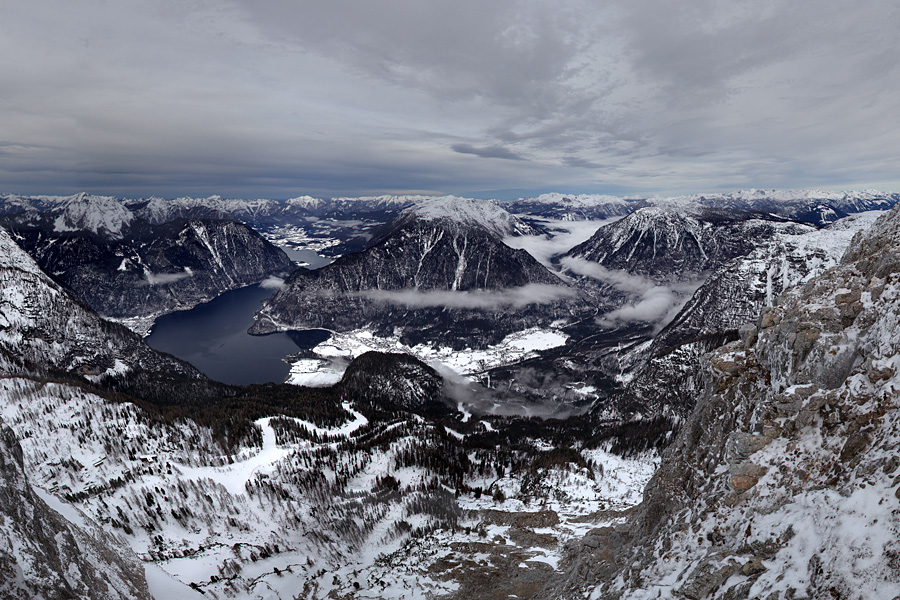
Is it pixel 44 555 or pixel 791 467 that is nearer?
pixel 791 467

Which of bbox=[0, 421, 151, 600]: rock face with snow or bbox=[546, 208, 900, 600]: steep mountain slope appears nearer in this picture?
bbox=[546, 208, 900, 600]: steep mountain slope

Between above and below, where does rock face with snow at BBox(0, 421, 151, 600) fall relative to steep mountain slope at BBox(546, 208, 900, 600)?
below

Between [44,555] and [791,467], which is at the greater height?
[791,467]

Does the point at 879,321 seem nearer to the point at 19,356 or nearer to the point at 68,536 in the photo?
the point at 68,536

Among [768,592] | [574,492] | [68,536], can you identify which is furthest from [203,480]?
[768,592]
